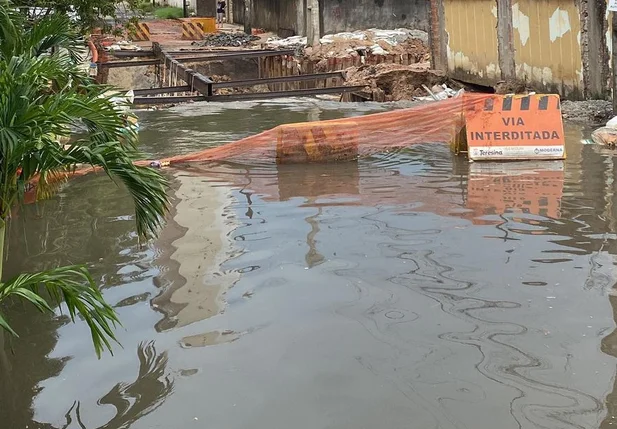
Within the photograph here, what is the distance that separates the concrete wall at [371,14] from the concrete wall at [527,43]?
9522 mm

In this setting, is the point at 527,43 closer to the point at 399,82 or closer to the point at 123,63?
the point at 399,82

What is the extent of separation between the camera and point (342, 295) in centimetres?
636

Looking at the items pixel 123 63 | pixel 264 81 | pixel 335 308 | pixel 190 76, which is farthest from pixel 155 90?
pixel 335 308

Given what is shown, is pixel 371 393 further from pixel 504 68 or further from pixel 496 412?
pixel 504 68

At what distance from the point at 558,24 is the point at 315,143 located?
250 inches

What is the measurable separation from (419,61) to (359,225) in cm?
1799

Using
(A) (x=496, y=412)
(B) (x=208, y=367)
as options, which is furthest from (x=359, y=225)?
(A) (x=496, y=412)

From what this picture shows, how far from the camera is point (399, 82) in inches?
812

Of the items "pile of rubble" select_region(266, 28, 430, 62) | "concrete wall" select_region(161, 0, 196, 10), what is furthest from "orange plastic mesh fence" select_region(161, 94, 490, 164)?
"concrete wall" select_region(161, 0, 196, 10)

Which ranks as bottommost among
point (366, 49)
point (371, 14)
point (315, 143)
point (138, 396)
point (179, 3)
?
point (138, 396)

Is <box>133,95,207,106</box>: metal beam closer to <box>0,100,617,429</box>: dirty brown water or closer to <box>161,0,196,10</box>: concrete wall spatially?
<box>0,100,617,429</box>: dirty brown water

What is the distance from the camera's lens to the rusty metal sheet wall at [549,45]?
49.2 ft

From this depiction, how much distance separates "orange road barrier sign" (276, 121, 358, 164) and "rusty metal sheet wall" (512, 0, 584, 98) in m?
5.47

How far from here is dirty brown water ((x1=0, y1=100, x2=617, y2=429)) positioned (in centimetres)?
468
